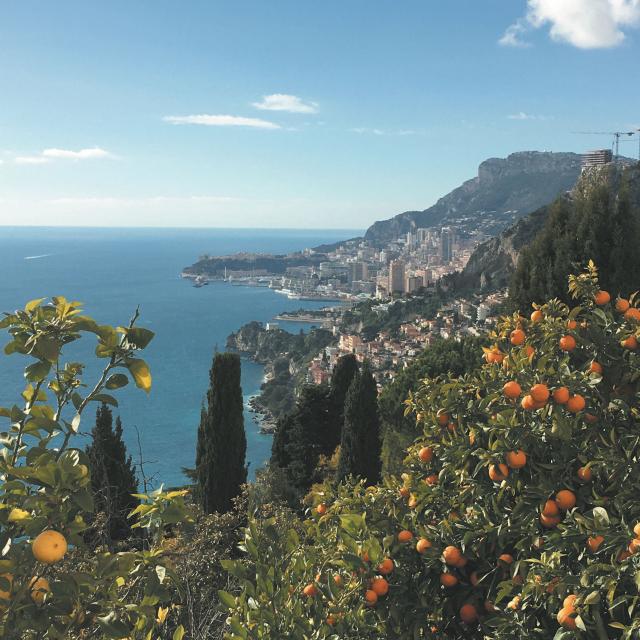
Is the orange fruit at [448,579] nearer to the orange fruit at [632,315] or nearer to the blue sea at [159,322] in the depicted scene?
the orange fruit at [632,315]

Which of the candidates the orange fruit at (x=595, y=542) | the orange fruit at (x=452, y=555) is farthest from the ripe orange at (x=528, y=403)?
the orange fruit at (x=452, y=555)

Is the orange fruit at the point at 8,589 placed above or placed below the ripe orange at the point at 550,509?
above

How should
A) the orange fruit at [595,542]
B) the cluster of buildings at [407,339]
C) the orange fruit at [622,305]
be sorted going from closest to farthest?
the orange fruit at [595,542] → the orange fruit at [622,305] → the cluster of buildings at [407,339]

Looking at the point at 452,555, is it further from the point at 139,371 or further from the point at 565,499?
the point at 139,371

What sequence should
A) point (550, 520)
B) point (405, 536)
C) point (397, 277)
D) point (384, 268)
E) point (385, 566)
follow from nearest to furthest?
point (550, 520) < point (385, 566) < point (405, 536) < point (397, 277) < point (384, 268)

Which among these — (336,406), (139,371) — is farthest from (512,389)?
(336,406)

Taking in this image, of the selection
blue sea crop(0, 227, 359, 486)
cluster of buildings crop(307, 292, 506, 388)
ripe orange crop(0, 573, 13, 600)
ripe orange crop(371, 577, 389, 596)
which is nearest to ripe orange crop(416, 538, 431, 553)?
ripe orange crop(371, 577, 389, 596)

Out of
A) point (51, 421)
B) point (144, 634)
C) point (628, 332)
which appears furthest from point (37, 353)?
point (628, 332)
